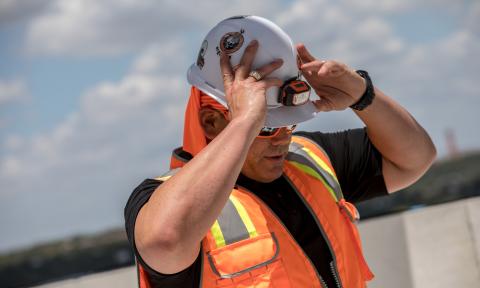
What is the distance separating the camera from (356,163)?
150 inches

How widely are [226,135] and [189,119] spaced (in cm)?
68

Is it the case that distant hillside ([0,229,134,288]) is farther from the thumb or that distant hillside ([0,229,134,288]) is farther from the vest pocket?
the vest pocket

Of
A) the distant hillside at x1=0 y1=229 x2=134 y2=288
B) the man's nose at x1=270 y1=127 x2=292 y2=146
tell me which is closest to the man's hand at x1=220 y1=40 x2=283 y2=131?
the man's nose at x1=270 y1=127 x2=292 y2=146

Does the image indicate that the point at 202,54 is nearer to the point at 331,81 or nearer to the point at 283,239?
the point at 331,81

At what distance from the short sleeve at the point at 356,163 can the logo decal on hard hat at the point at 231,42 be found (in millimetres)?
829

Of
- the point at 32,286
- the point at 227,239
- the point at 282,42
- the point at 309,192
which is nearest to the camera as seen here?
the point at 227,239

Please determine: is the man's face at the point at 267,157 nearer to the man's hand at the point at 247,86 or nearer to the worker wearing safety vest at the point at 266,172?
the worker wearing safety vest at the point at 266,172

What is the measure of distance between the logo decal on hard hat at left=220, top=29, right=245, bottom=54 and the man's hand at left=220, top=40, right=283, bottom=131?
57 millimetres

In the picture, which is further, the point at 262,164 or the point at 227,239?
the point at 262,164

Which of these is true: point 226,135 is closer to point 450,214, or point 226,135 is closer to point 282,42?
point 282,42

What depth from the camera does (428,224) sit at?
6023 millimetres

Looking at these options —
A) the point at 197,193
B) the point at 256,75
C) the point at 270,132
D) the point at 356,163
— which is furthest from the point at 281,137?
the point at 197,193

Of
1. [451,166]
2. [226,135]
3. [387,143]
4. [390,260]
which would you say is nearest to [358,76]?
[387,143]

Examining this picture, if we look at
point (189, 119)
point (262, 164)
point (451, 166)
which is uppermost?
point (189, 119)
